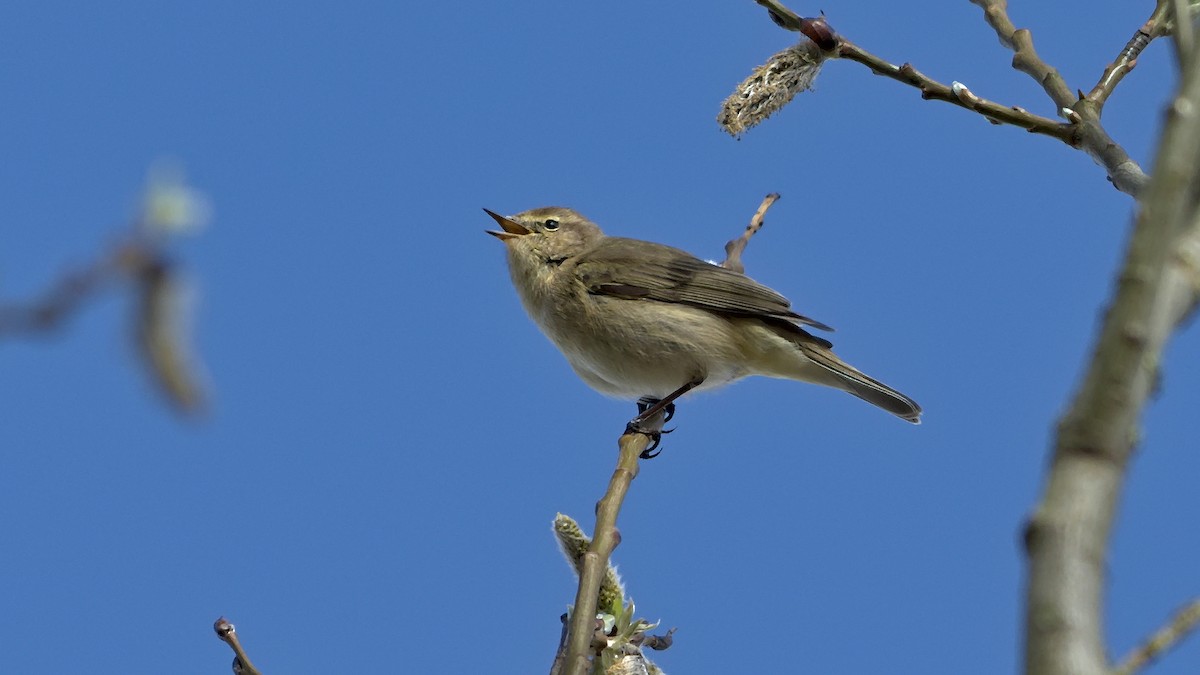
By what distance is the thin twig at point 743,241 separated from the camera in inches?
229

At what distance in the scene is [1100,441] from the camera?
1202 mm

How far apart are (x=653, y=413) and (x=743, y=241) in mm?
945

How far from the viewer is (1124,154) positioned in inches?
131

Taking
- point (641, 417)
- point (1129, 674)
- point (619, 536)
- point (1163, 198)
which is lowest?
point (1129, 674)

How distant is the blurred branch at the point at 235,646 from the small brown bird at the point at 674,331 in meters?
3.68

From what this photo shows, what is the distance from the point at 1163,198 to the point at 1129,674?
0.51 metres

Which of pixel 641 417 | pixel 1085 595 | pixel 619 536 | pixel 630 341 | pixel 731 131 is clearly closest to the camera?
pixel 1085 595

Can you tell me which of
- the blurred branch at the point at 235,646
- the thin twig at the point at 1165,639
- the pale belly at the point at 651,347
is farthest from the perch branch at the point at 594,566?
the pale belly at the point at 651,347

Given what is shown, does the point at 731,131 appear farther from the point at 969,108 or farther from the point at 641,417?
the point at 641,417

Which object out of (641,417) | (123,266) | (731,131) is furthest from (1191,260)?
(641,417)

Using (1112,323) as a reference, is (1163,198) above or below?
above

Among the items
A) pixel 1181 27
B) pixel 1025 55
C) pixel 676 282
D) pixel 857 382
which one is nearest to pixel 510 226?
pixel 676 282

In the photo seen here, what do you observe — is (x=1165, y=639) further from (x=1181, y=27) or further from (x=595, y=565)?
(x=595, y=565)

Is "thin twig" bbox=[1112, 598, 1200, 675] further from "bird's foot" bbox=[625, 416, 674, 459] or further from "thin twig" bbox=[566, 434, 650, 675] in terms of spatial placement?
"bird's foot" bbox=[625, 416, 674, 459]
